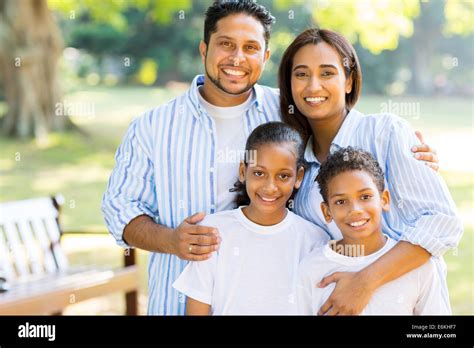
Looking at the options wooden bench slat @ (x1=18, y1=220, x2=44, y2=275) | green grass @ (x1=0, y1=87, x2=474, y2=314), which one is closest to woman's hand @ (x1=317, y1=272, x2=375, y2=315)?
wooden bench slat @ (x1=18, y1=220, x2=44, y2=275)

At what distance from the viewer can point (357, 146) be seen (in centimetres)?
219

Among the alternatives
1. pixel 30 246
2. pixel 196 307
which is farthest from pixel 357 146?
pixel 30 246

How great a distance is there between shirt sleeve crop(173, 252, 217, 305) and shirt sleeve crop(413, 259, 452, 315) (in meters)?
0.58

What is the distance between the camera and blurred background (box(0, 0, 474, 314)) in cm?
937

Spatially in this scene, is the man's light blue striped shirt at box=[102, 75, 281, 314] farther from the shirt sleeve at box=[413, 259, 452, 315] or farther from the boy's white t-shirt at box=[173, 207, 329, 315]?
the shirt sleeve at box=[413, 259, 452, 315]

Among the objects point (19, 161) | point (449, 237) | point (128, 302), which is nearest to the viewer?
point (449, 237)

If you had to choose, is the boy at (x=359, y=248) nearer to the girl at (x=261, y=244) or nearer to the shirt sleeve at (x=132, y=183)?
the girl at (x=261, y=244)

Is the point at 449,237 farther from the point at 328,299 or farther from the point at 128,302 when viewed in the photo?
the point at 128,302

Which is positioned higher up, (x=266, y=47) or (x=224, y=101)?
(x=266, y=47)

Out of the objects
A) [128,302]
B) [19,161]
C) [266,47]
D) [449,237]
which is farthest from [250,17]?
[19,161]

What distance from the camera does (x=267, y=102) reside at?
8.01 feet

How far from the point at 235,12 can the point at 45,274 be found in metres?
2.64

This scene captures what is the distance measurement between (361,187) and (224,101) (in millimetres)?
586

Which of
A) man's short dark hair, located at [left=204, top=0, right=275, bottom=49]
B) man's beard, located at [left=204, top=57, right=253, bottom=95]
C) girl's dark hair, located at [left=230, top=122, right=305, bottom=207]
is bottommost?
girl's dark hair, located at [left=230, top=122, right=305, bottom=207]
